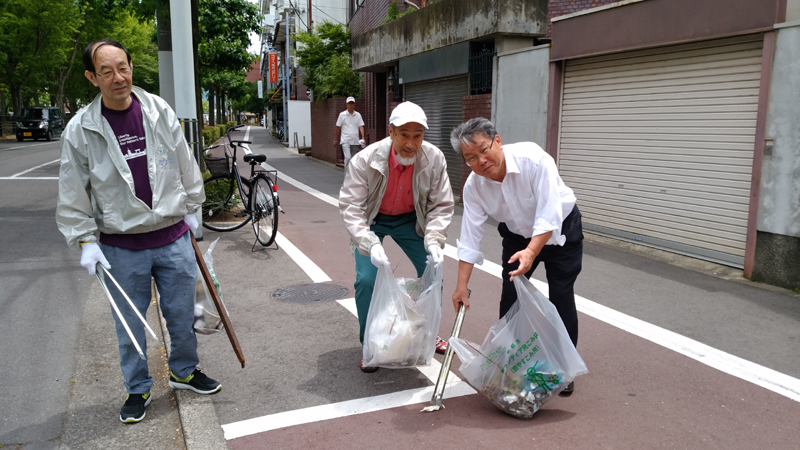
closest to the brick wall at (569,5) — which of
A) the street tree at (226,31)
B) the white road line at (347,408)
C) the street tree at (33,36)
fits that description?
the white road line at (347,408)

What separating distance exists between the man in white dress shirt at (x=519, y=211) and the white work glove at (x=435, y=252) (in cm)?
14

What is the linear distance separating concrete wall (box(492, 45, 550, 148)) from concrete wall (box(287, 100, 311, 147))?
24.5 meters

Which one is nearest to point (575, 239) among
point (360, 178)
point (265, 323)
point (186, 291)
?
point (360, 178)

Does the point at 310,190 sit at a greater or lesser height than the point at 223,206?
lesser

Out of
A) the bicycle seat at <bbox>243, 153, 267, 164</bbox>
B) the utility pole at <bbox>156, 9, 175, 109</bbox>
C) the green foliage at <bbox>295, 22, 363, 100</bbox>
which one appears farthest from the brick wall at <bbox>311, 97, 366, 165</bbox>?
the bicycle seat at <bbox>243, 153, 267, 164</bbox>

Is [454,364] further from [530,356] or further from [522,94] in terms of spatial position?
[522,94]

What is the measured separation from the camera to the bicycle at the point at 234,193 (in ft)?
25.6

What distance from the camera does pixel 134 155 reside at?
3.18 meters

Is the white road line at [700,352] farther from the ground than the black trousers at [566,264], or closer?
closer

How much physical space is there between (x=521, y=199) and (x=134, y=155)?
6.62 ft

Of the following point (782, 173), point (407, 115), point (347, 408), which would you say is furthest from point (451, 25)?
point (347, 408)

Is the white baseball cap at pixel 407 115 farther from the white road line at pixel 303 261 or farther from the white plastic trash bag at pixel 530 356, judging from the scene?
the white road line at pixel 303 261

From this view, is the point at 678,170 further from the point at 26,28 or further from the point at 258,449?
the point at 26,28

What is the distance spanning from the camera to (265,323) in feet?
16.4
